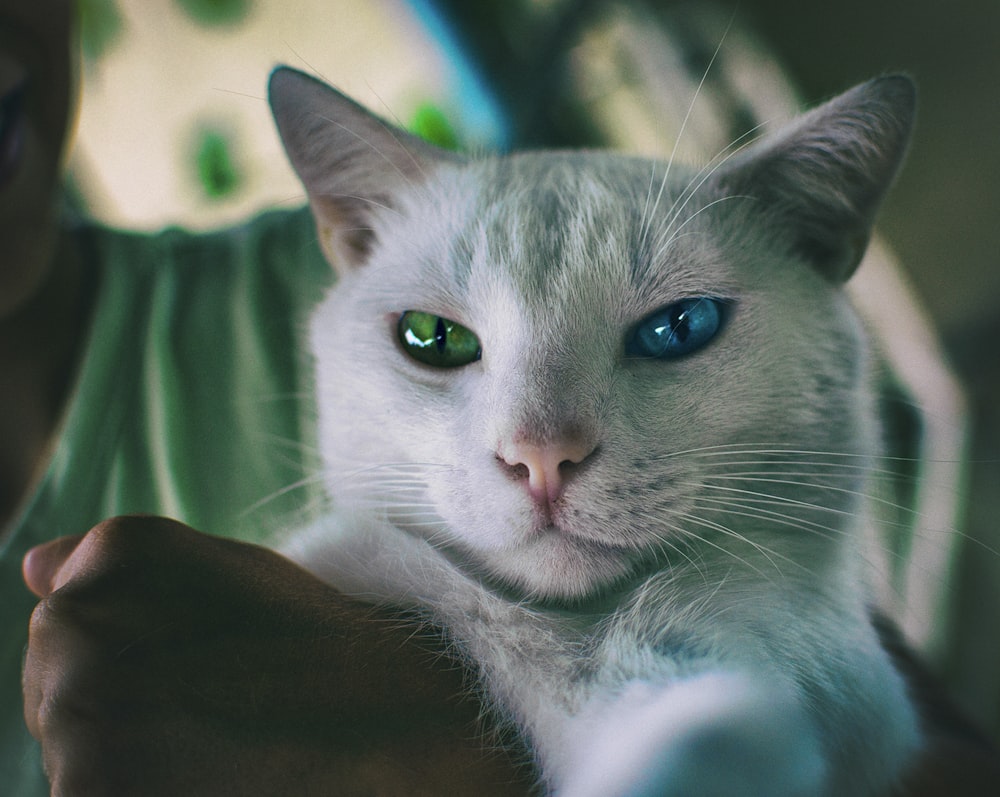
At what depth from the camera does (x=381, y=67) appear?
2.36ft

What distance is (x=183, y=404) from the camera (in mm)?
823

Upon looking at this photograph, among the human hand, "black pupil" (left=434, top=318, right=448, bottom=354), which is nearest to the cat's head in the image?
"black pupil" (left=434, top=318, right=448, bottom=354)

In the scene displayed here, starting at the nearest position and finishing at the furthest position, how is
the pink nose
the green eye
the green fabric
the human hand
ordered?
the human hand → the pink nose → the green eye → the green fabric

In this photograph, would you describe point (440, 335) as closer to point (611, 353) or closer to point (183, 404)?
point (611, 353)

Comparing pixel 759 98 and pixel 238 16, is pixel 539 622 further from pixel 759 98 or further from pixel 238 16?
pixel 238 16

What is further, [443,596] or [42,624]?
[443,596]

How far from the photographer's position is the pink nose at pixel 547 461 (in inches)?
15.9

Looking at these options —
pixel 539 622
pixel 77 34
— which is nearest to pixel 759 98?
pixel 539 622

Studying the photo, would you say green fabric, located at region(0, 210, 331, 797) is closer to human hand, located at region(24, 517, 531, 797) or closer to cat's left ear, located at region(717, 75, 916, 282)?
human hand, located at region(24, 517, 531, 797)

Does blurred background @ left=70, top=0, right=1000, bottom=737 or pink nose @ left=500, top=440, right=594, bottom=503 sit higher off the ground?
blurred background @ left=70, top=0, right=1000, bottom=737

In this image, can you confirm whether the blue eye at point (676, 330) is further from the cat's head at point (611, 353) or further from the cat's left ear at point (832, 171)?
the cat's left ear at point (832, 171)

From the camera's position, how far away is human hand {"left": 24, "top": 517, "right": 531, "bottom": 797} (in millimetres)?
298

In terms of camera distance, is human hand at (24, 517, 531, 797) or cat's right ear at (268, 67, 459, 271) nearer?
human hand at (24, 517, 531, 797)

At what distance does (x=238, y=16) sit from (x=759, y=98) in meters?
0.55
